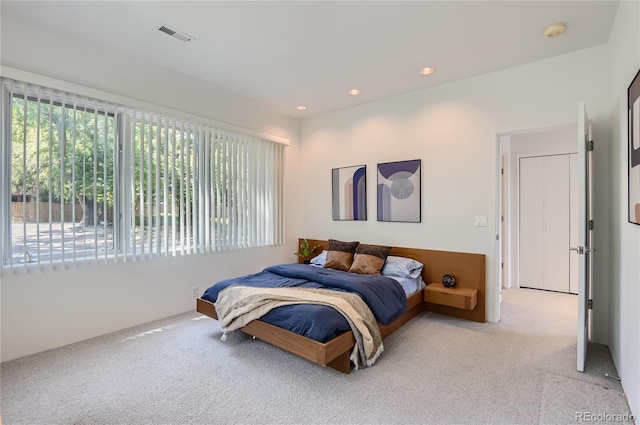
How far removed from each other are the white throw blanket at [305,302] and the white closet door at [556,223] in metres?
3.70

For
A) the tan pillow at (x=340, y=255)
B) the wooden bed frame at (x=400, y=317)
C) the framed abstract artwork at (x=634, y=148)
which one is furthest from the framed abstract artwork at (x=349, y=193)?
the framed abstract artwork at (x=634, y=148)

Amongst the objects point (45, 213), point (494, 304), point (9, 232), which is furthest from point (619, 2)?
point (9, 232)

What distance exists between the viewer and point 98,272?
312 centimetres

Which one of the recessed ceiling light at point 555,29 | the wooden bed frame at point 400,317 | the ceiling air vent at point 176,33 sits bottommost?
the wooden bed frame at point 400,317

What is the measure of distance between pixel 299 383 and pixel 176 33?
3125mm

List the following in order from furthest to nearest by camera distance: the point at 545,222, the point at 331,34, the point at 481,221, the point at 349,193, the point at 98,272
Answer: the point at 545,222
the point at 349,193
the point at 481,221
the point at 98,272
the point at 331,34

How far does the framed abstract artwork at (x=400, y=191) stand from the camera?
161 inches

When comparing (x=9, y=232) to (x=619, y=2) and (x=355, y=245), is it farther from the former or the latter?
(x=619, y=2)

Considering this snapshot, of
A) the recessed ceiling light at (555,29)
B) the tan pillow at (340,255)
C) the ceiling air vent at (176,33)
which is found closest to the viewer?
the recessed ceiling light at (555,29)

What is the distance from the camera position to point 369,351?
248 cm

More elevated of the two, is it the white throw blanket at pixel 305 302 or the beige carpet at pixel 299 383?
the white throw blanket at pixel 305 302

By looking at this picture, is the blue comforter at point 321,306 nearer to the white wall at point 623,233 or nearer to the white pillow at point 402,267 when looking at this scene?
the white pillow at point 402,267

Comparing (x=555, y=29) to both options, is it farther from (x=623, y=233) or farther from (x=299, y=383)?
(x=299, y=383)

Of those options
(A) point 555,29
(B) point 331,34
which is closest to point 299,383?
(B) point 331,34
